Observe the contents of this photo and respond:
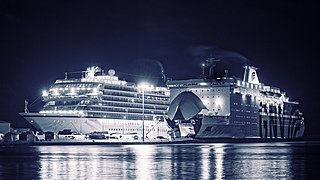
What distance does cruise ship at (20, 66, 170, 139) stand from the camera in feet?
330

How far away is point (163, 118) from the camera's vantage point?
116188 millimetres

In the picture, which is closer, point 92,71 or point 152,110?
point 92,71

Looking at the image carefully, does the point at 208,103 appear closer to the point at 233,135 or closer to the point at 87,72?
the point at 233,135

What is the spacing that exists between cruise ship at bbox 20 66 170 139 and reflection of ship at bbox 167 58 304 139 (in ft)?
19.1

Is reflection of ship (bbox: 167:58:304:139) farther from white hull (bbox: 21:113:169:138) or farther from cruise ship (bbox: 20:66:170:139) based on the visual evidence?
white hull (bbox: 21:113:169:138)

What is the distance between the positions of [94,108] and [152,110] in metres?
19.1

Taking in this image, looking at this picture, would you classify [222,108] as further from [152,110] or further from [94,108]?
[94,108]

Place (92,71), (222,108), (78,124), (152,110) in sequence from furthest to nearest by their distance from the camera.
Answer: (152,110), (222,108), (92,71), (78,124)

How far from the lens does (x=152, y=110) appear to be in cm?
11888

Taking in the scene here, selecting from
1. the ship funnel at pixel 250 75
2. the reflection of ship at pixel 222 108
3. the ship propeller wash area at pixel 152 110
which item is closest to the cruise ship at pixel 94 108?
the ship propeller wash area at pixel 152 110

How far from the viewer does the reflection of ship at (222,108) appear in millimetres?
110312

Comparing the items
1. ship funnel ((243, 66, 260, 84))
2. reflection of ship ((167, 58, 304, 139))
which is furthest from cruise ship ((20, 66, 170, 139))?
ship funnel ((243, 66, 260, 84))

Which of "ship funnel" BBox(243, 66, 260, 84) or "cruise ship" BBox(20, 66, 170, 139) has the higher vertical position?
"ship funnel" BBox(243, 66, 260, 84)

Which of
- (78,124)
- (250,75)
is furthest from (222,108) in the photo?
(78,124)
